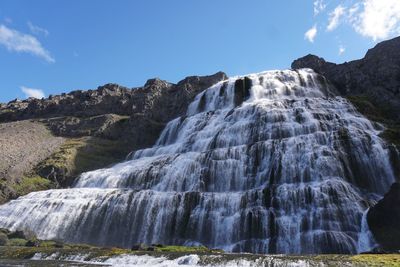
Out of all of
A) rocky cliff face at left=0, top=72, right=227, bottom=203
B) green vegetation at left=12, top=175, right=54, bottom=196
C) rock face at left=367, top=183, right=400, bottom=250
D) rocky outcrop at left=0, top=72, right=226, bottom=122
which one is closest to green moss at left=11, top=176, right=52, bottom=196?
green vegetation at left=12, top=175, right=54, bottom=196

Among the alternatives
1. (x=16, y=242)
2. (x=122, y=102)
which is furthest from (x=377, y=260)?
(x=122, y=102)

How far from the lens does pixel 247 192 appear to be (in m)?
41.6

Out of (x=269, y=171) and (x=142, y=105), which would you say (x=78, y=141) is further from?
(x=269, y=171)

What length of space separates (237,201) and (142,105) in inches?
2486

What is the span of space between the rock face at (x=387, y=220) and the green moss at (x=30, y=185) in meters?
50.6

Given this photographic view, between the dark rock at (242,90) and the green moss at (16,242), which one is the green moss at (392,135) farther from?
the green moss at (16,242)

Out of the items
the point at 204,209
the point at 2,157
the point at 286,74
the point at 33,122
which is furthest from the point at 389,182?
the point at 33,122

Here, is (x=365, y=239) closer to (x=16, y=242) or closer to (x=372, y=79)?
(x=16, y=242)

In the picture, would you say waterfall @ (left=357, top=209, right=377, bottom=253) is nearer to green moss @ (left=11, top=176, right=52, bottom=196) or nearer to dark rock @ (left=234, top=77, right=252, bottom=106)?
dark rock @ (left=234, top=77, right=252, bottom=106)

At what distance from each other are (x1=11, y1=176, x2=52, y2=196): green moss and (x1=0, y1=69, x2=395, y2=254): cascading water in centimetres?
997

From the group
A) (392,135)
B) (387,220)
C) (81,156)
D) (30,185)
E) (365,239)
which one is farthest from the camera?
(81,156)

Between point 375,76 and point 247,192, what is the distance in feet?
160

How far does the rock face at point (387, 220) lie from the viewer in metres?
33.7

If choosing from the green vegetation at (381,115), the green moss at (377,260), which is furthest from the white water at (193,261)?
the green vegetation at (381,115)
